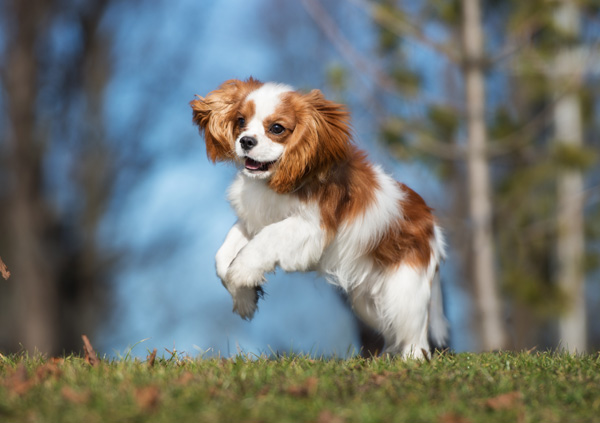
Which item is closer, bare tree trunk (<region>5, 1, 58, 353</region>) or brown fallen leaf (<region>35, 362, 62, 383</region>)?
brown fallen leaf (<region>35, 362, 62, 383</region>)

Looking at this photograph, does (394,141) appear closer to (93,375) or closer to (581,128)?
(581,128)

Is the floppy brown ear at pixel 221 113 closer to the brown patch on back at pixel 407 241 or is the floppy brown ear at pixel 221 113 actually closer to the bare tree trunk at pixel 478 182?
the brown patch on back at pixel 407 241

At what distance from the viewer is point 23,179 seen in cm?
1306

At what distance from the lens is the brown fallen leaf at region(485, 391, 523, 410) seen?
322cm

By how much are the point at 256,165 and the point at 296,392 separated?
1.91m

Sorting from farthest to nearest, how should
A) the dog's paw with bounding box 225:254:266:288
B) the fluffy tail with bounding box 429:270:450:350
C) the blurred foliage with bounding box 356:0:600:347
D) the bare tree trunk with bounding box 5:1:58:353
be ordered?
the bare tree trunk with bounding box 5:1:58:353
the blurred foliage with bounding box 356:0:600:347
the fluffy tail with bounding box 429:270:450:350
the dog's paw with bounding box 225:254:266:288

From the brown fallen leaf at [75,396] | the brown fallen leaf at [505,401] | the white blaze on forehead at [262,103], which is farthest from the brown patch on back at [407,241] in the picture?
the brown fallen leaf at [75,396]

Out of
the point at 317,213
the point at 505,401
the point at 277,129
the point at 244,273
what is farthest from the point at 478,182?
the point at 505,401

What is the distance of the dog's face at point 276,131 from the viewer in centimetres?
474

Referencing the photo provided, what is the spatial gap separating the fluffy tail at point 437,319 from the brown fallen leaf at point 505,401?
2367 millimetres

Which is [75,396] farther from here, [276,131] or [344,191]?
[344,191]

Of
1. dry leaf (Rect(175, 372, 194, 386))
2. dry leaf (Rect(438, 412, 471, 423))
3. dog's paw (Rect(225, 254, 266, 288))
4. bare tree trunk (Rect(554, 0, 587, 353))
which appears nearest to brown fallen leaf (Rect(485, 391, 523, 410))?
dry leaf (Rect(438, 412, 471, 423))

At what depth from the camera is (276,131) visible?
15.8 feet

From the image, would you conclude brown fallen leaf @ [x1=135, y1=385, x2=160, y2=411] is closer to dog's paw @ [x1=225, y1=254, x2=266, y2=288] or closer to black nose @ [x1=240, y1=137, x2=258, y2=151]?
dog's paw @ [x1=225, y1=254, x2=266, y2=288]
